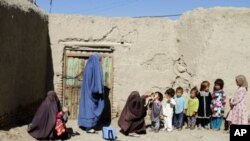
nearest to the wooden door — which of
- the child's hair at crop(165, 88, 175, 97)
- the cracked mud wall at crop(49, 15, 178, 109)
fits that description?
the cracked mud wall at crop(49, 15, 178, 109)

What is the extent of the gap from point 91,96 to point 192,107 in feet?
6.74

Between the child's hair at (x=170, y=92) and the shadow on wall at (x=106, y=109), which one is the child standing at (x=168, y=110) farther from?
the shadow on wall at (x=106, y=109)

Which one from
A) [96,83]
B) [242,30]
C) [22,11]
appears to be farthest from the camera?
[242,30]

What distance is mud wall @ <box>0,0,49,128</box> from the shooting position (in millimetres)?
7379

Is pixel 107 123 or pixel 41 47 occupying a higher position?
pixel 41 47

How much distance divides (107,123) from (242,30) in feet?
11.1

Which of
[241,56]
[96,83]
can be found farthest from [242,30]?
[96,83]

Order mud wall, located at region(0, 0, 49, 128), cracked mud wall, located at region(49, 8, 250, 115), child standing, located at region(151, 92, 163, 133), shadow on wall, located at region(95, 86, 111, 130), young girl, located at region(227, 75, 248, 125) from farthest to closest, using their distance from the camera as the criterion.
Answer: shadow on wall, located at region(95, 86, 111, 130)
cracked mud wall, located at region(49, 8, 250, 115)
child standing, located at region(151, 92, 163, 133)
young girl, located at region(227, 75, 248, 125)
mud wall, located at region(0, 0, 49, 128)

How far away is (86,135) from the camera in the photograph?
838cm

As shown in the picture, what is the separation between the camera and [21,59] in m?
8.18

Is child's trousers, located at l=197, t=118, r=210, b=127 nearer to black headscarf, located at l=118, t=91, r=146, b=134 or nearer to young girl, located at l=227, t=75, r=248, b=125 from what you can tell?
young girl, located at l=227, t=75, r=248, b=125

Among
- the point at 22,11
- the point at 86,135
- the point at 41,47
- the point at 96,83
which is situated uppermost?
the point at 22,11

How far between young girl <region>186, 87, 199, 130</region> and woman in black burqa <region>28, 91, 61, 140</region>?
2.88 metres

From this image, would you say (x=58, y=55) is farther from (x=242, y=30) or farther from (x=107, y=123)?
(x=242, y=30)
